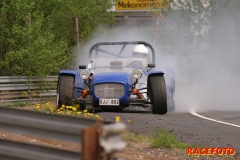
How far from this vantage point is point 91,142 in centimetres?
513

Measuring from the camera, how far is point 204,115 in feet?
52.9

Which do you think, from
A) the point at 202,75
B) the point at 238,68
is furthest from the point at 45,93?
the point at 238,68

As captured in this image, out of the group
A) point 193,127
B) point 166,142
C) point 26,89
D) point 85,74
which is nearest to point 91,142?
point 166,142

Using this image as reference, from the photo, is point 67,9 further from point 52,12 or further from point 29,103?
point 29,103

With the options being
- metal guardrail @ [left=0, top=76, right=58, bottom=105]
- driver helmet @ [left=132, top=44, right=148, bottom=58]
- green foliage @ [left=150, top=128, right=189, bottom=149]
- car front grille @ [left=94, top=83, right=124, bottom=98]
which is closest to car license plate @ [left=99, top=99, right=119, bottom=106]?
car front grille @ [left=94, top=83, right=124, bottom=98]

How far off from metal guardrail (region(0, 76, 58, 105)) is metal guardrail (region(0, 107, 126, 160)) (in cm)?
1399

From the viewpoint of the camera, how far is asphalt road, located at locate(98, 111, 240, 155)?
10.9 m

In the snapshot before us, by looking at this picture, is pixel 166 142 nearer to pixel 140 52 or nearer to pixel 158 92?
pixel 158 92

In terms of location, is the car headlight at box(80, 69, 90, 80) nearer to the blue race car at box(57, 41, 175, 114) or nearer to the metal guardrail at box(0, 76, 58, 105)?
the blue race car at box(57, 41, 175, 114)

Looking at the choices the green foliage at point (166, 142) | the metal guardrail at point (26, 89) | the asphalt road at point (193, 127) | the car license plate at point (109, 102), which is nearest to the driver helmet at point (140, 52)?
the asphalt road at point (193, 127)

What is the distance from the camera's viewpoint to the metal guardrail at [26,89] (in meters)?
20.4

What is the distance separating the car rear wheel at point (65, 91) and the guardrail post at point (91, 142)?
423 inches

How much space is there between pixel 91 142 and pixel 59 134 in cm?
50

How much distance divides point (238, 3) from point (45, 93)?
14.6 meters
